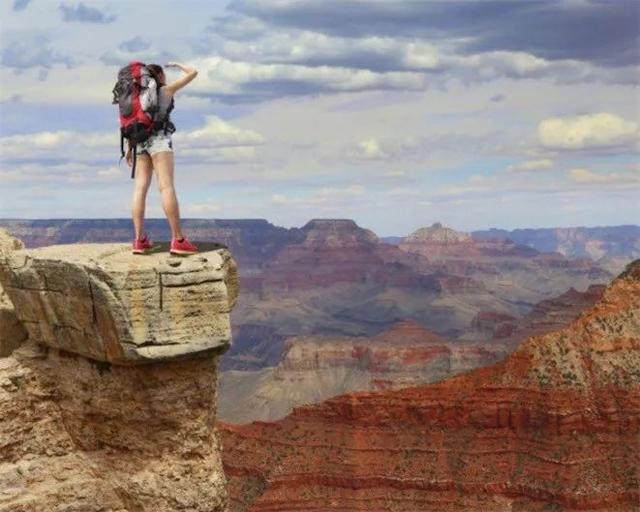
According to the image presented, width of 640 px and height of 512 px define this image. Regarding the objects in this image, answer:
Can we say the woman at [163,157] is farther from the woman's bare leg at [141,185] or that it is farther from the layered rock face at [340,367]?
the layered rock face at [340,367]

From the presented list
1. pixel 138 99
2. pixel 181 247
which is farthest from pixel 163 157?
pixel 181 247

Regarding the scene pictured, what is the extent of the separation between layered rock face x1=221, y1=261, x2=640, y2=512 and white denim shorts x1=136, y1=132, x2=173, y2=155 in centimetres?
5352

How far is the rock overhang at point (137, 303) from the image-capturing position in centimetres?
1157

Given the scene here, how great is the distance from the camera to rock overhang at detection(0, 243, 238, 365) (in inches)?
456

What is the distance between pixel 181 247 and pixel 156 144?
1.68 meters

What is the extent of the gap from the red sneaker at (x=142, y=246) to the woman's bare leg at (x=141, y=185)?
16 centimetres

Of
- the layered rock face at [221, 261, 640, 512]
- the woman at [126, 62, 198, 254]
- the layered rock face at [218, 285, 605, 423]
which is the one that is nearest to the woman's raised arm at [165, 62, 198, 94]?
the woman at [126, 62, 198, 254]

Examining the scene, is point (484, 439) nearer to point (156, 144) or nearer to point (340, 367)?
point (156, 144)

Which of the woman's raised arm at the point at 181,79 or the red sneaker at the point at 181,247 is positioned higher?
the woman's raised arm at the point at 181,79

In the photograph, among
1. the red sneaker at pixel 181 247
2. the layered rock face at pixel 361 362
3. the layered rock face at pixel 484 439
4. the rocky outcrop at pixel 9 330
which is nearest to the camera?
the red sneaker at pixel 181 247

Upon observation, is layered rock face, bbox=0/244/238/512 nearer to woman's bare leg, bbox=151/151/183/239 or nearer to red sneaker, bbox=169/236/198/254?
red sneaker, bbox=169/236/198/254

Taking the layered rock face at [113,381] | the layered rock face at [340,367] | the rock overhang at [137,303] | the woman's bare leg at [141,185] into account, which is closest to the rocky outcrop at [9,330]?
the layered rock face at [113,381]

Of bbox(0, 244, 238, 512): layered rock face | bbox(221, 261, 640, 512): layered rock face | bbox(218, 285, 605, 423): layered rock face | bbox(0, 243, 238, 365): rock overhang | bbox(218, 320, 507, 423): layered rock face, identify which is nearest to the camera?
bbox(0, 243, 238, 365): rock overhang

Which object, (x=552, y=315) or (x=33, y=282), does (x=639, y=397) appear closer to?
(x=33, y=282)
